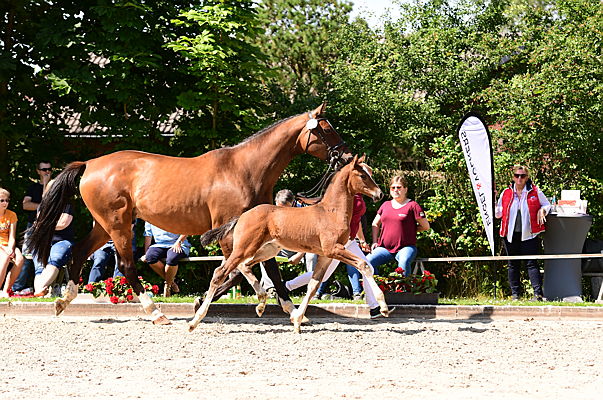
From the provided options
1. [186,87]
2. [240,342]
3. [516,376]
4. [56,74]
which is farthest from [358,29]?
[516,376]

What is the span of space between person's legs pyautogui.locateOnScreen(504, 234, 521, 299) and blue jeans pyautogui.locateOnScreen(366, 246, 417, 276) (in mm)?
1591

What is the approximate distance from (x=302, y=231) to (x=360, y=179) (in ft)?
2.94

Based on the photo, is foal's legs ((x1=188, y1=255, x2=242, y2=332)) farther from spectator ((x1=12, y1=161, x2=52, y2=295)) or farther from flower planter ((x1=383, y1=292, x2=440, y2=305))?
spectator ((x1=12, y1=161, x2=52, y2=295))

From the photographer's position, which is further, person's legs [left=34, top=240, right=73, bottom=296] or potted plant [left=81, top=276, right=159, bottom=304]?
person's legs [left=34, top=240, right=73, bottom=296]

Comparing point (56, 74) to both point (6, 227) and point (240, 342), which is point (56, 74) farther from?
point (240, 342)

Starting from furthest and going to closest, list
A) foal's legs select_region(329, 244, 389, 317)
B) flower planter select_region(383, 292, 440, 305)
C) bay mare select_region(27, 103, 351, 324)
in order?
flower planter select_region(383, 292, 440, 305)
bay mare select_region(27, 103, 351, 324)
foal's legs select_region(329, 244, 389, 317)

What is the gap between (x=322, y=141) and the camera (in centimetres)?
1024

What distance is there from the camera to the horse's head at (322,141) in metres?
10.2

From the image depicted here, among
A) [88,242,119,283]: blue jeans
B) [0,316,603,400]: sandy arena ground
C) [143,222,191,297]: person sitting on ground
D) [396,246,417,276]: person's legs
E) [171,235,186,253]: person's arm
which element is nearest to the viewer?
[0,316,603,400]: sandy arena ground

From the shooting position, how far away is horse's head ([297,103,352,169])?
10.2 m

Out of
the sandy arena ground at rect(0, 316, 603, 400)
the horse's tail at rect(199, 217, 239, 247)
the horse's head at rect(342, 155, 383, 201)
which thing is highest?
the horse's head at rect(342, 155, 383, 201)

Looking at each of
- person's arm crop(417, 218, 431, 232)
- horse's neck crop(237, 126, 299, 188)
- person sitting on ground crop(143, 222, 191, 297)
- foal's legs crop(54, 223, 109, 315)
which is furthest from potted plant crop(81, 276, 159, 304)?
person's arm crop(417, 218, 431, 232)

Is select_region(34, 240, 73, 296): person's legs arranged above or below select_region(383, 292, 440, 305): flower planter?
above

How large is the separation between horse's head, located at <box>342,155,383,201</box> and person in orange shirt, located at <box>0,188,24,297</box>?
19.2 feet
